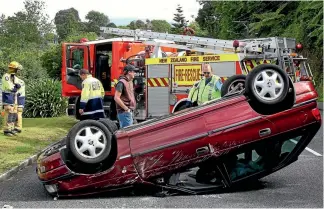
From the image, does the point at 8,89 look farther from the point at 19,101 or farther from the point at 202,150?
the point at 202,150

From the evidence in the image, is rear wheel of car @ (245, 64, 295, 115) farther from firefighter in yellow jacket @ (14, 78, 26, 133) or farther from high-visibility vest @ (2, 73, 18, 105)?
firefighter in yellow jacket @ (14, 78, 26, 133)

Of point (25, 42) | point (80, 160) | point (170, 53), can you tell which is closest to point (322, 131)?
point (170, 53)

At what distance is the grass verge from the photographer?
10319mm

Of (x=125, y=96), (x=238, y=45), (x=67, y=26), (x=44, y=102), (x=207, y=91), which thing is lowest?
(x=44, y=102)

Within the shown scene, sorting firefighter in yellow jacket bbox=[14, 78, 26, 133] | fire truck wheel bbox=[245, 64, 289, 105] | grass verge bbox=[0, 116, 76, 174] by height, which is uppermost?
fire truck wheel bbox=[245, 64, 289, 105]

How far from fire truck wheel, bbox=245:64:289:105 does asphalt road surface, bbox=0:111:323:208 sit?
1217mm

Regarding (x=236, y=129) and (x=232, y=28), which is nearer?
(x=236, y=129)

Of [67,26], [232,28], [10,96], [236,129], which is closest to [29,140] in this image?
[10,96]

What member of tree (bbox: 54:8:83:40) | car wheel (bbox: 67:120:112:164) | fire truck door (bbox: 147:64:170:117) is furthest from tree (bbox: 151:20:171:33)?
car wheel (bbox: 67:120:112:164)

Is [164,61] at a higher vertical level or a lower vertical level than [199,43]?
lower

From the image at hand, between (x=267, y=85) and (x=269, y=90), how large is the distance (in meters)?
0.07

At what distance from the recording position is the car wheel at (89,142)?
22.3 feet

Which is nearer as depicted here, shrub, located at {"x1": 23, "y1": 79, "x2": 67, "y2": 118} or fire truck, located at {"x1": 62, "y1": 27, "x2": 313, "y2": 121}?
fire truck, located at {"x1": 62, "y1": 27, "x2": 313, "y2": 121}

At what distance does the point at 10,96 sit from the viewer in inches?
537
